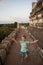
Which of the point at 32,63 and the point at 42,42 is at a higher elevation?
the point at 42,42

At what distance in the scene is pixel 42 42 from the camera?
6254 millimetres

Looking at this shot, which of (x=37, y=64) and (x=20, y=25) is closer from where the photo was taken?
(x=37, y=64)

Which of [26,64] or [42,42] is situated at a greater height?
[42,42]

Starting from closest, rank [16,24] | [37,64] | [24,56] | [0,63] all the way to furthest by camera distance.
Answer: [0,63]
[37,64]
[24,56]
[16,24]

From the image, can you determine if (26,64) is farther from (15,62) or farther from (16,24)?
(16,24)

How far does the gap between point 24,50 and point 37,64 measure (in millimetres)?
561

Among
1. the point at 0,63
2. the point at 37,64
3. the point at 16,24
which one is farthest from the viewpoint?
the point at 16,24

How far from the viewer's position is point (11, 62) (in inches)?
257

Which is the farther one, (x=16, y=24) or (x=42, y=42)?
(x=16, y=24)

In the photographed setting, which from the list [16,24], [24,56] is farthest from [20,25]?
[24,56]

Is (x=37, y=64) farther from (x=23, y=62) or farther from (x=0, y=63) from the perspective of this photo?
(x=0, y=63)

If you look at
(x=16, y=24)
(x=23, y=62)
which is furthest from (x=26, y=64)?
(x=16, y=24)

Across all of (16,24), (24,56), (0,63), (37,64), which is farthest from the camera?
(16,24)

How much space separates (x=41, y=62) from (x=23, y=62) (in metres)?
0.54
